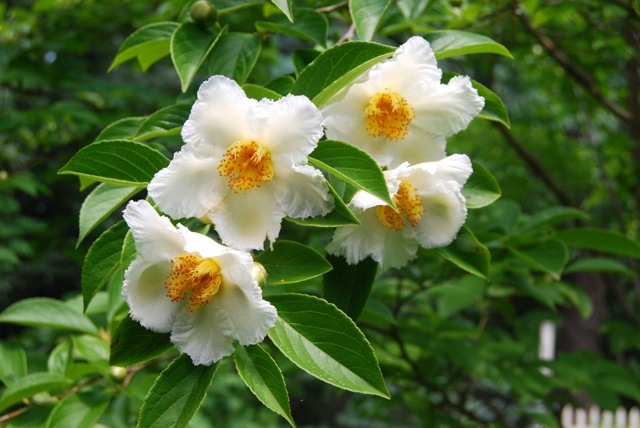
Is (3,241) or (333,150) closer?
(333,150)

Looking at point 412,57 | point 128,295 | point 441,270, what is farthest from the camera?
point 441,270

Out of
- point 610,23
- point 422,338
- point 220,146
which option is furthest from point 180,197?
point 610,23

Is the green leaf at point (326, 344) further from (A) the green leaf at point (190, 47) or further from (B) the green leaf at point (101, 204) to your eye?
(A) the green leaf at point (190, 47)

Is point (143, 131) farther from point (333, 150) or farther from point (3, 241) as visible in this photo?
point (3, 241)

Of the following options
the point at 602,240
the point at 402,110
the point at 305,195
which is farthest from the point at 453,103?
the point at 602,240

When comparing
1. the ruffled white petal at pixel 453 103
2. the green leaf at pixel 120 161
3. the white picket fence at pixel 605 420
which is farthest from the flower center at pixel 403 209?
the white picket fence at pixel 605 420

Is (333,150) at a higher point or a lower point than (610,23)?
higher

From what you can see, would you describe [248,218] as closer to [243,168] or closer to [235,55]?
[243,168]
